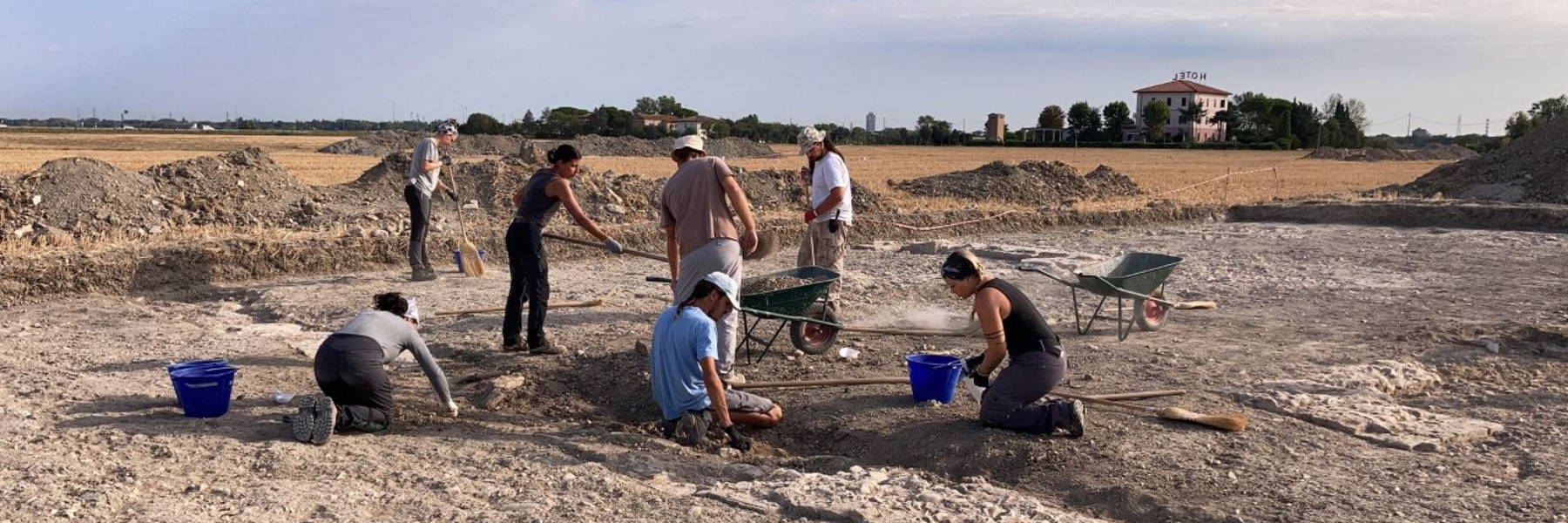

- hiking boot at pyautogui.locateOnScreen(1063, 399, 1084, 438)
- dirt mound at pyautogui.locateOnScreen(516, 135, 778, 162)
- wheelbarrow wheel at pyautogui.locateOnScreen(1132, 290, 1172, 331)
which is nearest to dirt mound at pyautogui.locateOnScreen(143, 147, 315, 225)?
wheelbarrow wheel at pyautogui.locateOnScreen(1132, 290, 1172, 331)

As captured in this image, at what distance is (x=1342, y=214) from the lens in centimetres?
1811

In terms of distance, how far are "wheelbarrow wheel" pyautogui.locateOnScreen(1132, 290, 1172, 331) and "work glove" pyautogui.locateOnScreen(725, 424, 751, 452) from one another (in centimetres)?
362

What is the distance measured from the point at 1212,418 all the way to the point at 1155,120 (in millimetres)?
86043

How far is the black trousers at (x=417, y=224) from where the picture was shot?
416 inches

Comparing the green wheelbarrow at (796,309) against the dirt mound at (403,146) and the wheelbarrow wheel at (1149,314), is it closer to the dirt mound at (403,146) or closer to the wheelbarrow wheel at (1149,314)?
the wheelbarrow wheel at (1149,314)

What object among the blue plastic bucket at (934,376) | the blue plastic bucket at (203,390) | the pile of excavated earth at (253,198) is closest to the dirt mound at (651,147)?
the pile of excavated earth at (253,198)

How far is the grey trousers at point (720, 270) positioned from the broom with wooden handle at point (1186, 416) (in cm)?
171

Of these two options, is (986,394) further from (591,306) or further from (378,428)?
(591,306)

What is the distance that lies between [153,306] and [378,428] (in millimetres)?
4930

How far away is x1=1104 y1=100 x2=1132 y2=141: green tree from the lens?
3381 inches

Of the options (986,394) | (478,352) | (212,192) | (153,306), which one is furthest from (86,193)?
(986,394)

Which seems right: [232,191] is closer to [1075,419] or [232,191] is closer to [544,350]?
[544,350]

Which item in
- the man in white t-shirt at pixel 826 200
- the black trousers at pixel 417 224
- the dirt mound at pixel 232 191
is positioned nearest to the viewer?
the man in white t-shirt at pixel 826 200

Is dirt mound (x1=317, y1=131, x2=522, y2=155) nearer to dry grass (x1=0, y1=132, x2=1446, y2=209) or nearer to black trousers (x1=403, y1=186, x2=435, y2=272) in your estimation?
dry grass (x1=0, y1=132, x2=1446, y2=209)
